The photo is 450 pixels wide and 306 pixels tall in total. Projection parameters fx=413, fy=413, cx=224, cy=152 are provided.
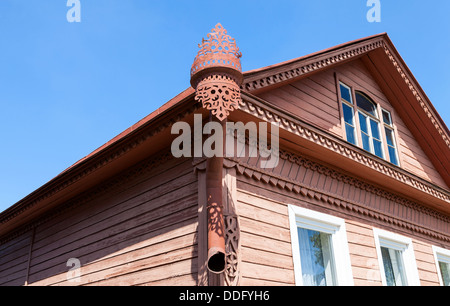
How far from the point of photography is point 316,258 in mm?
5961

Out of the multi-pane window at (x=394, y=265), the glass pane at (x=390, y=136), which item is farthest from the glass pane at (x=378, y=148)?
the multi-pane window at (x=394, y=265)

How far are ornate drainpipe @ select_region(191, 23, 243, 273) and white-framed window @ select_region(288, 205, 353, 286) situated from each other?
57.2 inches

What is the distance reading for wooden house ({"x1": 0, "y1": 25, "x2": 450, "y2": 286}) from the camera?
4898 millimetres

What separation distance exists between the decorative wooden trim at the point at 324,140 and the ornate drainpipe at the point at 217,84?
64cm

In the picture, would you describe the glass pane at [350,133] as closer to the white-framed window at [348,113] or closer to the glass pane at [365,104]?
the white-framed window at [348,113]

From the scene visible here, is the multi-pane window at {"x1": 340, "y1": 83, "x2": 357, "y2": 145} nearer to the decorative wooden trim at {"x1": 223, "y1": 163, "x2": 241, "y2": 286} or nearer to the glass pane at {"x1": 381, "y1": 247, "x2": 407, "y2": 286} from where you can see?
the glass pane at {"x1": 381, "y1": 247, "x2": 407, "y2": 286}

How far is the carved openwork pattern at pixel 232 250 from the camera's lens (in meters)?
4.52

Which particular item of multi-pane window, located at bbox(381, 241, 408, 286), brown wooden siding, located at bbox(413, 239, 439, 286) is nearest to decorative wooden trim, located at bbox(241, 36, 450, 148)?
brown wooden siding, located at bbox(413, 239, 439, 286)

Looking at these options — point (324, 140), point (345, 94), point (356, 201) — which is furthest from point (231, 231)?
point (345, 94)

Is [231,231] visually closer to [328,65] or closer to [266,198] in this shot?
[266,198]

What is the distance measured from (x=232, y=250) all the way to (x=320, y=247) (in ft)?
6.41

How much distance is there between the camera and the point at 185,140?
549 centimetres
